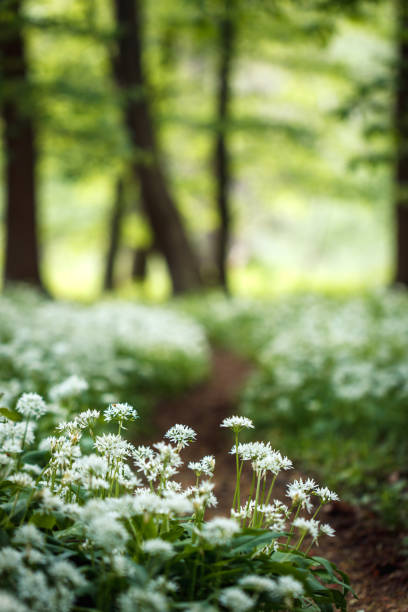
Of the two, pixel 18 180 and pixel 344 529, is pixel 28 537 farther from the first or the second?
pixel 18 180

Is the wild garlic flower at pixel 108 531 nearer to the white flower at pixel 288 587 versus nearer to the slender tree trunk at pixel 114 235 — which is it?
Answer: the white flower at pixel 288 587

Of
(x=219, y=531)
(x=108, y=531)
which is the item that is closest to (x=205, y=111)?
(x=219, y=531)

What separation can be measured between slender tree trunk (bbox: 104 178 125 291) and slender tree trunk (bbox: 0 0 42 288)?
5.59 m

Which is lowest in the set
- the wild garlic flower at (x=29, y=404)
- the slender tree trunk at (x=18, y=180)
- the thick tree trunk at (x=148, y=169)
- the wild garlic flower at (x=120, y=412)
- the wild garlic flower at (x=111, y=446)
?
the wild garlic flower at (x=111, y=446)

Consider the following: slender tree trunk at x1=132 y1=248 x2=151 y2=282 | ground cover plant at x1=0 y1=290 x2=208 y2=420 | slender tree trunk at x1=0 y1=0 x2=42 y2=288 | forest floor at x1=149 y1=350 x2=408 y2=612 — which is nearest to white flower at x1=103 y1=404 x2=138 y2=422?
forest floor at x1=149 y1=350 x2=408 y2=612

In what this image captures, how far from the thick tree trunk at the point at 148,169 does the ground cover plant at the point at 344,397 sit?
14.7 ft

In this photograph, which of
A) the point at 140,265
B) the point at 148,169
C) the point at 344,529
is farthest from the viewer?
the point at 140,265

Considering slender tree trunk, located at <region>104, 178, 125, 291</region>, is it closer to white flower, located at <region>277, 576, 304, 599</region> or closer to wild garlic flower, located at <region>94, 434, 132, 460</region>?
wild garlic flower, located at <region>94, 434, 132, 460</region>

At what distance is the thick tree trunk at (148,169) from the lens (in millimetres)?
11268

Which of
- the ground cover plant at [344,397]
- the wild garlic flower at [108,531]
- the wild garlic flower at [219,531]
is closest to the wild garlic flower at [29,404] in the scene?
the wild garlic flower at [108,531]

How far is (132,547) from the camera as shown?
1908mm

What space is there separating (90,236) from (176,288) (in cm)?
698

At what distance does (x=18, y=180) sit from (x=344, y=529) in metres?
8.17

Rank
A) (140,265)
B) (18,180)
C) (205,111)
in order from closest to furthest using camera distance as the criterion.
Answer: (18,180) → (205,111) → (140,265)
